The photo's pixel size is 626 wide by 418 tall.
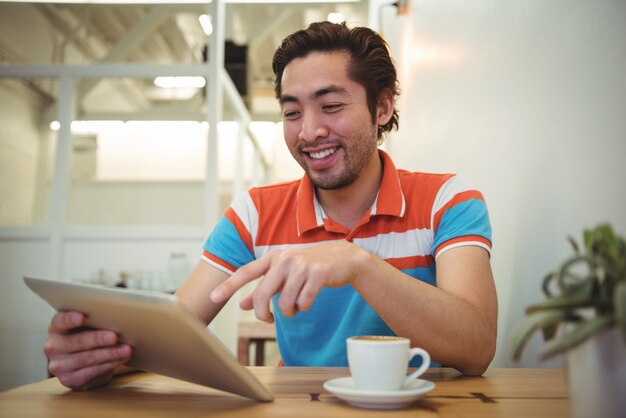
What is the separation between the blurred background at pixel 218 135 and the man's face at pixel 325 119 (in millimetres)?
352

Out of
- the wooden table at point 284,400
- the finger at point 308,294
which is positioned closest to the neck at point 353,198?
the wooden table at point 284,400

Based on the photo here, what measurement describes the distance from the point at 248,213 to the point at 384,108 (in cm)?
51

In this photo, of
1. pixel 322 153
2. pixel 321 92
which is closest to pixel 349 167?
pixel 322 153

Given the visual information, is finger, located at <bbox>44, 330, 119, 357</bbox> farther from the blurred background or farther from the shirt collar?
the blurred background

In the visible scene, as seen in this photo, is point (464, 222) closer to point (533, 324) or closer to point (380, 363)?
point (380, 363)

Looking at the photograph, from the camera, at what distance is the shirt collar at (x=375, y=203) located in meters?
1.27

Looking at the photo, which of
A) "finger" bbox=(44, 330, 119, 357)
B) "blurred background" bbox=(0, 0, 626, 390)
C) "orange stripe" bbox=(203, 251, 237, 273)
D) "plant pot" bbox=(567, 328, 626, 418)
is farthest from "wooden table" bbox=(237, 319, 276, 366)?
"plant pot" bbox=(567, 328, 626, 418)

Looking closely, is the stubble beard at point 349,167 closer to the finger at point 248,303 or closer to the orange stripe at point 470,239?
the orange stripe at point 470,239

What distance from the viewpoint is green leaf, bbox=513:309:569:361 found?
1.24 ft

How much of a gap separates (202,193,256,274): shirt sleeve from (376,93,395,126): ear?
0.46 metres

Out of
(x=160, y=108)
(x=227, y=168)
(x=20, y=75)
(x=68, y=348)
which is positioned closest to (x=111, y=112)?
(x=160, y=108)

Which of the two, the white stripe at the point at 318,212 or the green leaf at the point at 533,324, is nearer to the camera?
Answer: the green leaf at the point at 533,324

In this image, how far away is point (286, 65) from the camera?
1425 mm

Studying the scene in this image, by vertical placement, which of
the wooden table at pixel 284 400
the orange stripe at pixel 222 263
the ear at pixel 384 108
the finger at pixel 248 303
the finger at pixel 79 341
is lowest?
the wooden table at pixel 284 400
